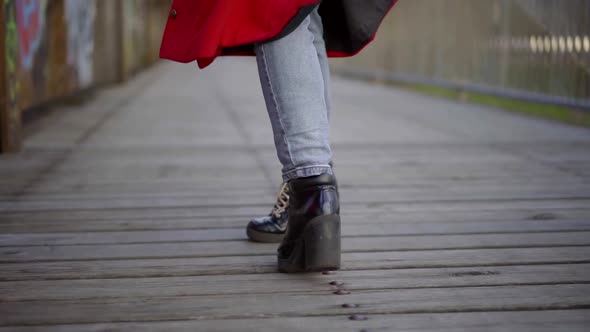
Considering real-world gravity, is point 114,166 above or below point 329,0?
below

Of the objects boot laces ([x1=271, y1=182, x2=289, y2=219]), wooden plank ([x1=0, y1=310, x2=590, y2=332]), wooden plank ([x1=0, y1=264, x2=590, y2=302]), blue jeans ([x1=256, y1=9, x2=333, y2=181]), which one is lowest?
wooden plank ([x1=0, y1=264, x2=590, y2=302])

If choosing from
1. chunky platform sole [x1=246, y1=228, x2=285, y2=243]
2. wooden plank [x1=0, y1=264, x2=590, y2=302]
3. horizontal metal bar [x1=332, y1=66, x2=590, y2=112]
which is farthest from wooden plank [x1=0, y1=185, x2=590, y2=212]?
horizontal metal bar [x1=332, y1=66, x2=590, y2=112]

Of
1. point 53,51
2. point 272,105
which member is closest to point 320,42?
point 272,105

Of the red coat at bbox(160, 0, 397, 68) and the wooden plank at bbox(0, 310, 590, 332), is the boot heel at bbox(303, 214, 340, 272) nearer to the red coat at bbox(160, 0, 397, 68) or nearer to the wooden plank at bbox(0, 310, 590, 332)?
the wooden plank at bbox(0, 310, 590, 332)

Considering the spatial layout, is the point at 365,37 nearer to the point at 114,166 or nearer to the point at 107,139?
the point at 114,166

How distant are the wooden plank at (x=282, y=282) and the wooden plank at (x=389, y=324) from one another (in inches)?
6.6

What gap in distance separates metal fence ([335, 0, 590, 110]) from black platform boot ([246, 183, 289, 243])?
3.52m

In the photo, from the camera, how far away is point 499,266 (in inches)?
66.3

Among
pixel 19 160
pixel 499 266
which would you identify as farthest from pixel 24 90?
pixel 499 266

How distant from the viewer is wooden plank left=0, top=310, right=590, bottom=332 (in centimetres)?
129

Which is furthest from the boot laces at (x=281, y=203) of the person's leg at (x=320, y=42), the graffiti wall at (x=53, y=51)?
the graffiti wall at (x=53, y=51)

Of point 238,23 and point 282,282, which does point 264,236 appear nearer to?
point 282,282

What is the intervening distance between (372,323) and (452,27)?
664 cm

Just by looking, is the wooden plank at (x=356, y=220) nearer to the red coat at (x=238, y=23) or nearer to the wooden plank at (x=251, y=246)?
the wooden plank at (x=251, y=246)
